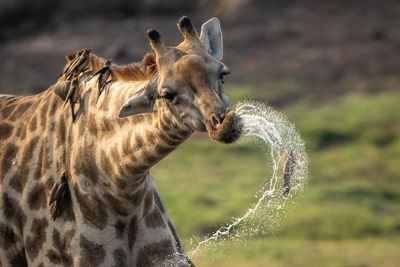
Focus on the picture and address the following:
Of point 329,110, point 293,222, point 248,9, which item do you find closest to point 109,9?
point 248,9

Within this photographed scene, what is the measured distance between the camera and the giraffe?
4.83 m

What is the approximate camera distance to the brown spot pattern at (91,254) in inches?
209

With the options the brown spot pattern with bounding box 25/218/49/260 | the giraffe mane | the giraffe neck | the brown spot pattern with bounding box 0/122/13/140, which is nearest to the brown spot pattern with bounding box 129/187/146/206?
the giraffe neck

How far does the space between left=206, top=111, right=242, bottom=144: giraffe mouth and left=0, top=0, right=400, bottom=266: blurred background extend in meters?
3.74

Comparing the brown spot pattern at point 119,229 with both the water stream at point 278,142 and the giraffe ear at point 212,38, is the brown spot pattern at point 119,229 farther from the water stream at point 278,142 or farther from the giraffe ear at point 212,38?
the giraffe ear at point 212,38

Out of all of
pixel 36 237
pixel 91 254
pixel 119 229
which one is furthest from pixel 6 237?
pixel 119 229

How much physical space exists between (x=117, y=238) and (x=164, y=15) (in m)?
24.7

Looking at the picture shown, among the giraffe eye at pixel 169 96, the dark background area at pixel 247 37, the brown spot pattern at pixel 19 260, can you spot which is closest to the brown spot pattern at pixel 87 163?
the brown spot pattern at pixel 19 260

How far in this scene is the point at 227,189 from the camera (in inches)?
646

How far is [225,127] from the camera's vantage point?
14.8ft

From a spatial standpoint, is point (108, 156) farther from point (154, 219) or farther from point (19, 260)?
point (19, 260)

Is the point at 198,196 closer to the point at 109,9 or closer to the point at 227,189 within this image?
the point at 227,189

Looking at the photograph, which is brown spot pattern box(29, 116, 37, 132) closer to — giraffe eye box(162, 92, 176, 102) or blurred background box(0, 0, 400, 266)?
giraffe eye box(162, 92, 176, 102)

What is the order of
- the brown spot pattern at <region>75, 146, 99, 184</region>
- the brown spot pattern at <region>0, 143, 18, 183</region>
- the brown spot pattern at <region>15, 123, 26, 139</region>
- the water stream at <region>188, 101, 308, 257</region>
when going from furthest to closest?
1. the brown spot pattern at <region>15, 123, 26, 139</region>
2. the brown spot pattern at <region>0, 143, 18, 183</region>
3. the brown spot pattern at <region>75, 146, 99, 184</region>
4. the water stream at <region>188, 101, 308, 257</region>
